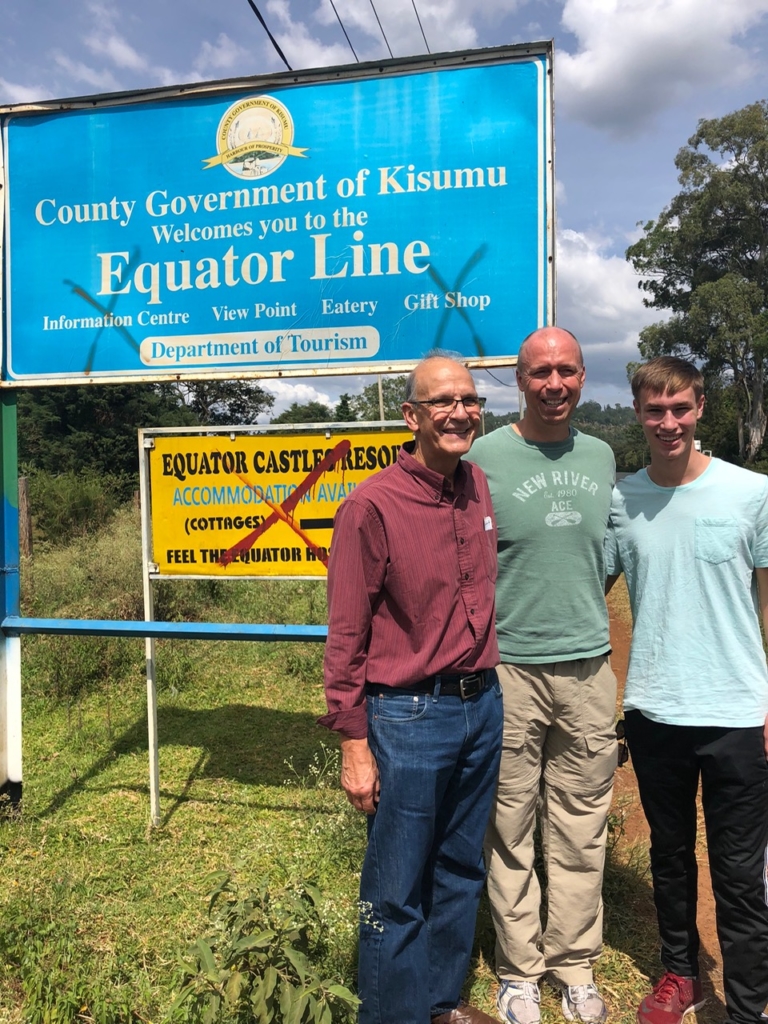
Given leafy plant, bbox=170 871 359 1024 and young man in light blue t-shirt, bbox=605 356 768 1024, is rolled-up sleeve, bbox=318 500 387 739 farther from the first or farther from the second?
young man in light blue t-shirt, bbox=605 356 768 1024

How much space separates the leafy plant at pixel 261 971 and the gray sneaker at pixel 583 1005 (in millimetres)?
757

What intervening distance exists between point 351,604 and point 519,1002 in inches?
58.6

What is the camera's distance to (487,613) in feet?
6.88

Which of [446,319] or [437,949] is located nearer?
[437,949]

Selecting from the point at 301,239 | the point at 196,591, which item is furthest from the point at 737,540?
the point at 196,591

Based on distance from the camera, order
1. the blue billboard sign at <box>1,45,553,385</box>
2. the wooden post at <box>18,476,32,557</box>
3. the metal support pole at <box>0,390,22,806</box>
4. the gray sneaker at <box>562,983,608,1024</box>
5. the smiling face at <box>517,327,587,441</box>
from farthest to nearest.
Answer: the wooden post at <box>18,476,32,557</box> → the metal support pole at <box>0,390,22,806</box> → the blue billboard sign at <box>1,45,553,385</box> → the gray sneaker at <box>562,983,608,1024</box> → the smiling face at <box>517,327,587,441</box>

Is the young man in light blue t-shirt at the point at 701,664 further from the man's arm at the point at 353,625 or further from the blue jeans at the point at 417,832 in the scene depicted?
the man's arm at the point at 353,625

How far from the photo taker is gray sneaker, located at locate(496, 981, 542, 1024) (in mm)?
2344

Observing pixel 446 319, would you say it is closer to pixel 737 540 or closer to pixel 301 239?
pixel 301 239

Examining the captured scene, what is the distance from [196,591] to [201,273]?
536 centimetres

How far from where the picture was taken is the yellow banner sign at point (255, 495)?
3.44 m

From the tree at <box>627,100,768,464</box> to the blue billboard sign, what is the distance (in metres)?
33.6

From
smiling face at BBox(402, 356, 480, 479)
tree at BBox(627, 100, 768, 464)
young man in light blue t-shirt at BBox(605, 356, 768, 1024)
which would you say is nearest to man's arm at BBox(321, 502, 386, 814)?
smiling face at BBox(402, 356, 480, 479)

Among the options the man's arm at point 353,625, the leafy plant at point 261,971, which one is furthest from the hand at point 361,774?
the leafy plant at point 261,971
